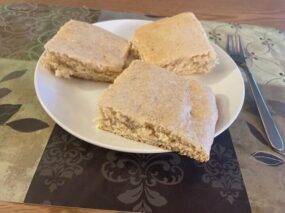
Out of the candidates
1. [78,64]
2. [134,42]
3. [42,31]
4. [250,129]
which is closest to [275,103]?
[250,129]

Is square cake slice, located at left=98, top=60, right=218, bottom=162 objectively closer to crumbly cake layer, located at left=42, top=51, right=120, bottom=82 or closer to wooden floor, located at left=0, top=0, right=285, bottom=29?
crumbly cake layer, located at left=42, top=51, right=120, bottom=82

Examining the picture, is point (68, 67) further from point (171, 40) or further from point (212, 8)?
point (212, 8)

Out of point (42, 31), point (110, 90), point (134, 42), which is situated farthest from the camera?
point (42, 31)

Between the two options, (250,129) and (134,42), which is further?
(134,42)

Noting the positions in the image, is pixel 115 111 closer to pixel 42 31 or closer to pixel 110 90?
pixel 110 90

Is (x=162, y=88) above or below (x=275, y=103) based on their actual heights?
above

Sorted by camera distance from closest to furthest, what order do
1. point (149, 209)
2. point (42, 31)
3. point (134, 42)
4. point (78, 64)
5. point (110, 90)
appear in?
point (149, 209) → point (110, 90) → point (78, 64) → point (134, 42) → point (42, 31)

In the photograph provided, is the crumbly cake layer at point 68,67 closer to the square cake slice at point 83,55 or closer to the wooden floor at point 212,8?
the square cake slice at point 83,55
